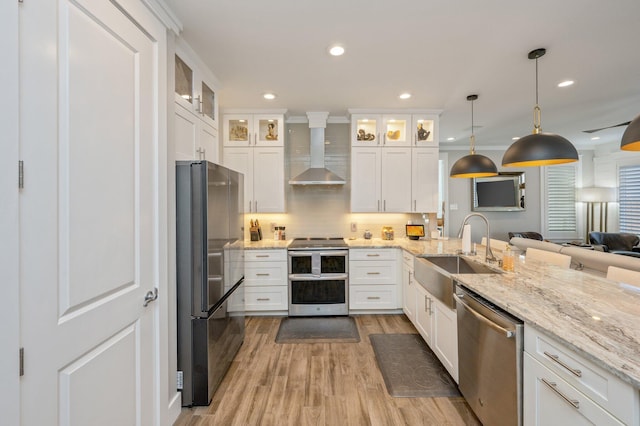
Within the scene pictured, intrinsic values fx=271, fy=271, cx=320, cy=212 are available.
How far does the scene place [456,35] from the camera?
2078 millimetres

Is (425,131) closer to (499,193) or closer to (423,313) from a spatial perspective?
(423,313)

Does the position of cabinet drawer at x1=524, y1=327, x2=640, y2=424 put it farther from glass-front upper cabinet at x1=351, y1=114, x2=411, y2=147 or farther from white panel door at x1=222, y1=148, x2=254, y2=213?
white panel door at x1=222, y1=148, x2=254, y2=213

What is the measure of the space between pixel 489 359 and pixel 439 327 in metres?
0.76

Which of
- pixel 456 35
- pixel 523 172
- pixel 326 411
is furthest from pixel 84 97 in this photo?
pixel 523 172

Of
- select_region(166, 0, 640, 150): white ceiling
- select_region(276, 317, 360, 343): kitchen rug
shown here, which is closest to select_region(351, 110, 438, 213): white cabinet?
select_region(166, 0, 640, 150): white ceiling

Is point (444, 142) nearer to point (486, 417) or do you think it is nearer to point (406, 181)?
point (406, 181)

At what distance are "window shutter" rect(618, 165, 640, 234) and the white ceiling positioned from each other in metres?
2.65

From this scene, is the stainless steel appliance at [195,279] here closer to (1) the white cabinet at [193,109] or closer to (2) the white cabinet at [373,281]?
(1) the white cabinet at [193,109]

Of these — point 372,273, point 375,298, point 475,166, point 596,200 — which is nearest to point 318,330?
point 375,298

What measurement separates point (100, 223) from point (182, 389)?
54.9 inches

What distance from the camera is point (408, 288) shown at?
3.20 m

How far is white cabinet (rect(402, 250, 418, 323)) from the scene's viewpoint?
118 inches

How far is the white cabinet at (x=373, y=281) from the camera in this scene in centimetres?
349

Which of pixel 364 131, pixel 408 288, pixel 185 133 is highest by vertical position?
pixel 364 131
